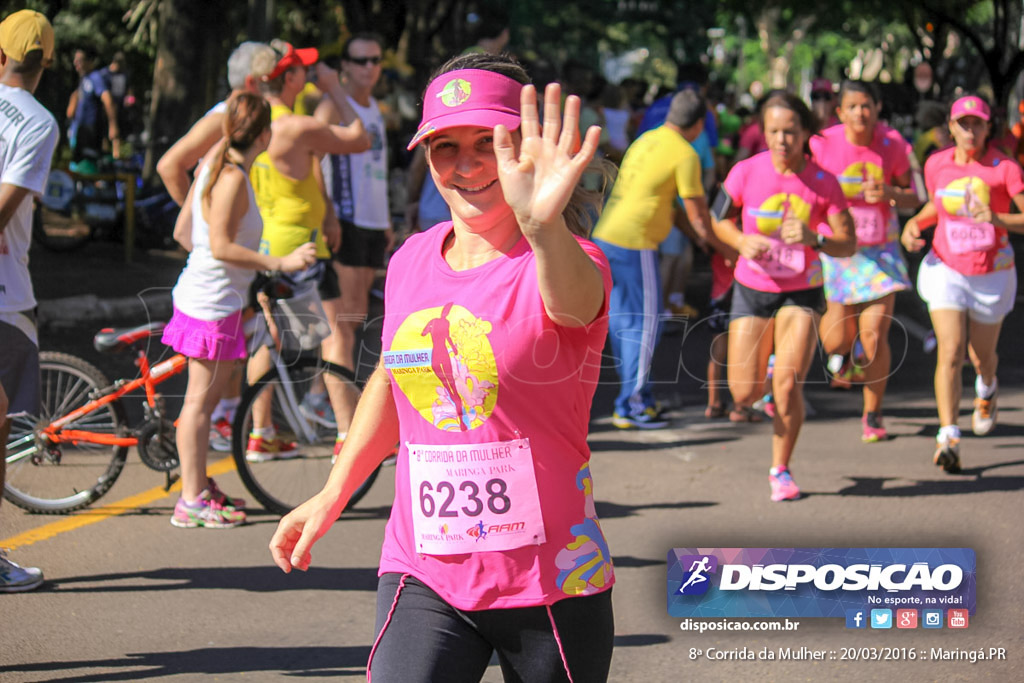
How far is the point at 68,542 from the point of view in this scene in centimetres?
599

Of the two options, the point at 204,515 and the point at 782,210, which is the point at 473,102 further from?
the point at 782,210

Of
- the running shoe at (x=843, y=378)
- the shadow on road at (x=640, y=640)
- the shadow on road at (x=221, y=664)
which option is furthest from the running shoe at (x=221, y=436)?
the running shoe at (x=843, y=378)

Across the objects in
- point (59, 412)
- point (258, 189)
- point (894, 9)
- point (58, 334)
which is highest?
point (894, 9)

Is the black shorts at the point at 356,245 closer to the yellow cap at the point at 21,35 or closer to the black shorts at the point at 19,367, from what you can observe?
the black shorts at the point at 19,367

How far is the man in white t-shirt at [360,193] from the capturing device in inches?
320

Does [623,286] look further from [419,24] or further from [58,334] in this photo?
[419,24]

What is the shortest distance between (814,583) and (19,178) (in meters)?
3.34

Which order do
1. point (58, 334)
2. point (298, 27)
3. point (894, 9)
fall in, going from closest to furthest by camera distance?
point (58, 334) → point (298, 27) → point (894, 9)

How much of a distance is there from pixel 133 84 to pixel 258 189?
28.8 meters

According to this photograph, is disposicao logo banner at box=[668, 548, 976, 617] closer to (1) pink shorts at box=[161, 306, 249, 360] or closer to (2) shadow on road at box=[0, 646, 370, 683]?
(2) shadow on road at box=[0, 646, 370, 683]

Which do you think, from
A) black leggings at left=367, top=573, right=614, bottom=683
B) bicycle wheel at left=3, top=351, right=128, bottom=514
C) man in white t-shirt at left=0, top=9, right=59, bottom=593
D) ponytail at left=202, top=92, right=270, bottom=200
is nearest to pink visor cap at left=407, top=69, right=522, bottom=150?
black leggings at left=367, top=573, right=614, bottom=683

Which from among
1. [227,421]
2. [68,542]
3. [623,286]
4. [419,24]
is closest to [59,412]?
[68,542]

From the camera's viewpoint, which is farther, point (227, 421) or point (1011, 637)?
point (227, 421)

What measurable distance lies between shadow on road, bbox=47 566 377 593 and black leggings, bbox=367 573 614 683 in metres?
2.68
